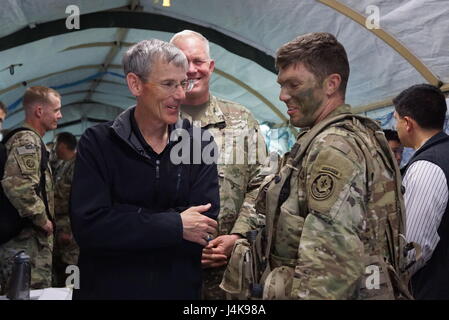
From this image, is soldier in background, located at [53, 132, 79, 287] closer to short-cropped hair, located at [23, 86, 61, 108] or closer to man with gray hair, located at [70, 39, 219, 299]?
short-cropped hair, located at [23, 86, 61, 108]

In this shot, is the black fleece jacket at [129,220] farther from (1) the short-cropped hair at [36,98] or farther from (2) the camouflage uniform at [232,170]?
(1) the short-cropped hair at [36,98]

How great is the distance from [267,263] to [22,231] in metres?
2.91

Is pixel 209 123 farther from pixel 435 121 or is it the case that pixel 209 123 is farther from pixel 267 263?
pixel 435 121

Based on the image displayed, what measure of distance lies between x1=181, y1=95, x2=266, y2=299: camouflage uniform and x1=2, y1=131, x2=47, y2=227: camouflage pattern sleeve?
5.73 ft

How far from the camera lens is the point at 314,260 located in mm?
1894

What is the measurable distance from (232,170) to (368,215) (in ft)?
4.28

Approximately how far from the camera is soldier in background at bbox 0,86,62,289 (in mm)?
4164

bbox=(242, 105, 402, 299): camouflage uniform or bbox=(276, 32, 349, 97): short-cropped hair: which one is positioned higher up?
bbox=(276, 32, 349, 97): short-cropped hair

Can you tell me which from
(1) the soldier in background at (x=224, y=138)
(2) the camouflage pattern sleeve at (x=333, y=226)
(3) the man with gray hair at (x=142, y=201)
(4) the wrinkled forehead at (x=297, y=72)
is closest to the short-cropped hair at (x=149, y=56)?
(3) the man with gray hair at (x=142, y=201)

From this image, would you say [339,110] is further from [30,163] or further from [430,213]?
[30,163]

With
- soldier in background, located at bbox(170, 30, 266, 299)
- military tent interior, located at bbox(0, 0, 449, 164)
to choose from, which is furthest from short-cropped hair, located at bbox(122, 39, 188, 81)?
military tent interior, located at bbox(0, 0, 449, 164)

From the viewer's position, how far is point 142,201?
7.22 feet

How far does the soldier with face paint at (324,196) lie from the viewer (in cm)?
190
